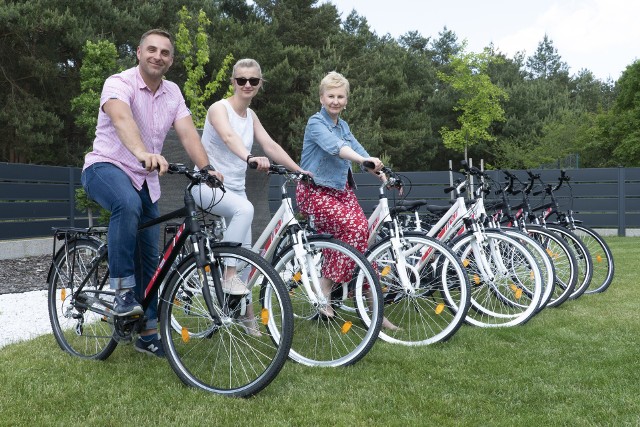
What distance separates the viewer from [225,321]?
3.55 metres

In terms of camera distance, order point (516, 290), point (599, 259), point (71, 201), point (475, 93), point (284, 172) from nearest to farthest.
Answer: point (284, 172)
point (516, 290)
point (599, 259)
point (71, 201)
point (475, 93)

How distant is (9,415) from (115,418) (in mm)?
520

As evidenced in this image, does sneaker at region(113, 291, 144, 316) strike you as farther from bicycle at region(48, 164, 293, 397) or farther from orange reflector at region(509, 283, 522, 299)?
orange reflector at region(509, 283, 522, 299)

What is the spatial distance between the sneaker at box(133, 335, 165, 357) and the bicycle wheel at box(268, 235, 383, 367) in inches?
33.1

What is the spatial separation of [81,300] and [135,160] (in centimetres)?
99

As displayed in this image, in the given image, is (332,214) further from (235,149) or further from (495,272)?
(495,272)

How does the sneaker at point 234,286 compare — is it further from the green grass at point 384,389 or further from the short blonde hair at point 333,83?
the short blonde hair at point 333,83

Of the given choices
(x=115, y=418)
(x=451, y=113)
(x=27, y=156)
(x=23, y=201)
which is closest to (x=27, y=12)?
(x=27, y=156)

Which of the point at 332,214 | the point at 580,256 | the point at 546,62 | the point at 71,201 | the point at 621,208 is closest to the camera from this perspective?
the point at 332,214

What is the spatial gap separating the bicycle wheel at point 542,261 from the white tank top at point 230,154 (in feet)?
6.99

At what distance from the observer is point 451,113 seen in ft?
135

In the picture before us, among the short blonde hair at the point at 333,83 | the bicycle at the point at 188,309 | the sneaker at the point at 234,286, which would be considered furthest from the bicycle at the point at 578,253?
the sneaker at the point at 234,286

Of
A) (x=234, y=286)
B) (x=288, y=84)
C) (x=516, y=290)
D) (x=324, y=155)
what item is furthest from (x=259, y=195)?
(x=288, y=84)

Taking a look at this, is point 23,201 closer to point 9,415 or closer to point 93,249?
point 93,249
